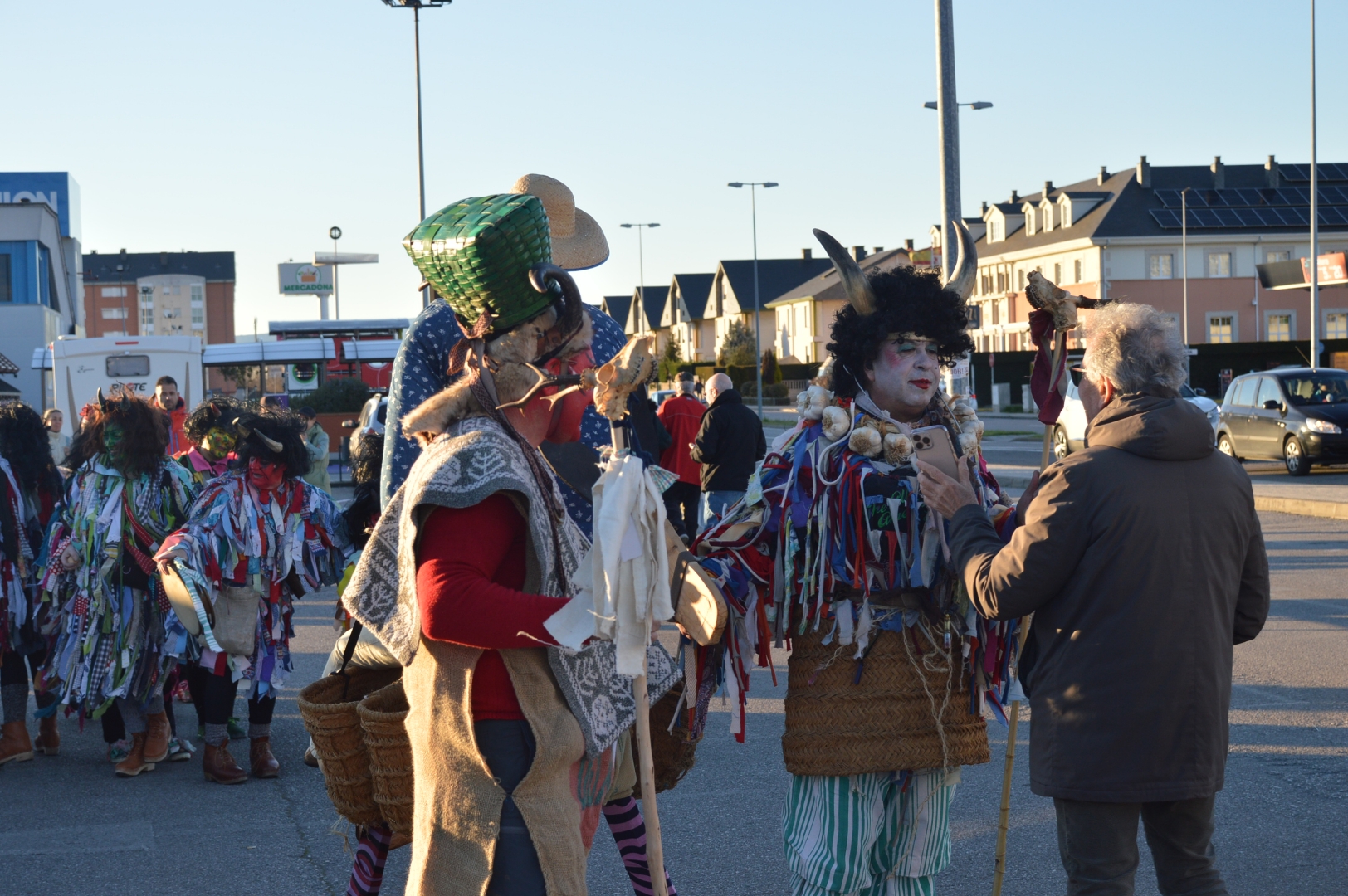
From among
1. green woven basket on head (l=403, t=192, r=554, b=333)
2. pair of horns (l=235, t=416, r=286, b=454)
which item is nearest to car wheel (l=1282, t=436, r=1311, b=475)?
pair of horns (l=235, t=416, r=286, b=454)

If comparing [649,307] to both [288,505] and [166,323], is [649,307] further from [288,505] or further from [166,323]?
[288,505]

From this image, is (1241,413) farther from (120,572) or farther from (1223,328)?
(1223,328)

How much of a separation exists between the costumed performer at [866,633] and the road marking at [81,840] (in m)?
3.07

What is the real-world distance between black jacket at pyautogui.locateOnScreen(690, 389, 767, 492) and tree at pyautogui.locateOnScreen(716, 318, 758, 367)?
6092cm

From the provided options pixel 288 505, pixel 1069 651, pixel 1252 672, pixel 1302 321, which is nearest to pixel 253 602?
pixel 288 505

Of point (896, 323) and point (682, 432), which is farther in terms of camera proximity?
point (682, 432)

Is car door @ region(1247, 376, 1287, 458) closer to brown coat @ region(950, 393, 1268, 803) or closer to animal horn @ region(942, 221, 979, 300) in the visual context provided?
animal horn @ region(942, 221, 979, 300)

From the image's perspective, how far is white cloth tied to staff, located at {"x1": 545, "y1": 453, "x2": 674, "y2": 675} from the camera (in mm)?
2395

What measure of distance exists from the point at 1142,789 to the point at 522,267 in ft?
5.89

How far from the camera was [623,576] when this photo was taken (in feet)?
7.91

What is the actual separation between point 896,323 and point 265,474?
12.4 ft

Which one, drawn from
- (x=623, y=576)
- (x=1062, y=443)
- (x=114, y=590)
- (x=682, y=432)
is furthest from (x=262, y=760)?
(x=1062, y=443)

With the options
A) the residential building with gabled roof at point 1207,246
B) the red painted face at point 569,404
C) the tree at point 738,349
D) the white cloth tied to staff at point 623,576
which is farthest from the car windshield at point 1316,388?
the tree at point 738,349

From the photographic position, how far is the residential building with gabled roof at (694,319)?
10088 centimetres
